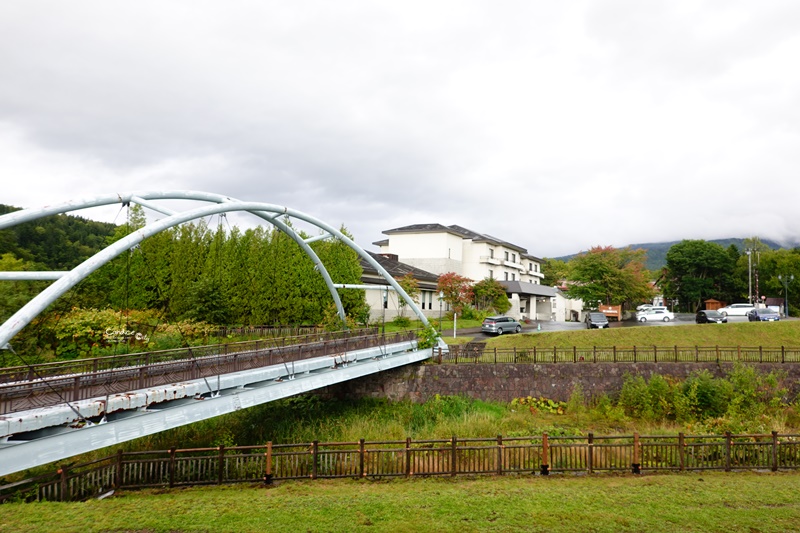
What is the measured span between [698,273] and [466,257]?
Answer: 4612 cm

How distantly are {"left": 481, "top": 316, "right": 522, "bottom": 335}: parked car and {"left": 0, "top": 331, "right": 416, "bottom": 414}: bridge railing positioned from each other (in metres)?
19.9

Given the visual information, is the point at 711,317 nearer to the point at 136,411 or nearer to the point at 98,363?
the point at 136,411

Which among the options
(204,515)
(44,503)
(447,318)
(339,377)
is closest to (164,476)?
(44,503)

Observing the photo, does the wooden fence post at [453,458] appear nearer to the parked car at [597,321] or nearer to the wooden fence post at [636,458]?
the wooden fence post at [636,458]

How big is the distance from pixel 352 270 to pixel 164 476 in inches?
1004

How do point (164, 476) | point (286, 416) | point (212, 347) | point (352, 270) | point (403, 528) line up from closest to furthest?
1. point (403, 528)
2. point (164, 476)
3. point (212, 347)
4. point (286, 416)
5. point (352, 270)

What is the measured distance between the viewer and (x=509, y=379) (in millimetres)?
25109

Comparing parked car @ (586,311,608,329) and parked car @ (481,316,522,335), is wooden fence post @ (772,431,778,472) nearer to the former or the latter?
parked car @ (481,316,522,335)

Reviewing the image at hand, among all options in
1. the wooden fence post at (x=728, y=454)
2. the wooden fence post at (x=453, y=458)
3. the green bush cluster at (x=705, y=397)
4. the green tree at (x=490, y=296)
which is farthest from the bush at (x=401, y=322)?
the wooden fence post at (x=728, y=454)

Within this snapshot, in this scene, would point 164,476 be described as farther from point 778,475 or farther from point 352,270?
point 352,270

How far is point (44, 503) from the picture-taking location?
416 inches

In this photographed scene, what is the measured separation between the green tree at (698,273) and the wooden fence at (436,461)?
71.7m

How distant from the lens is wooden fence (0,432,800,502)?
12.7 metres

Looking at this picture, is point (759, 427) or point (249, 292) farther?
point (249, 292)
